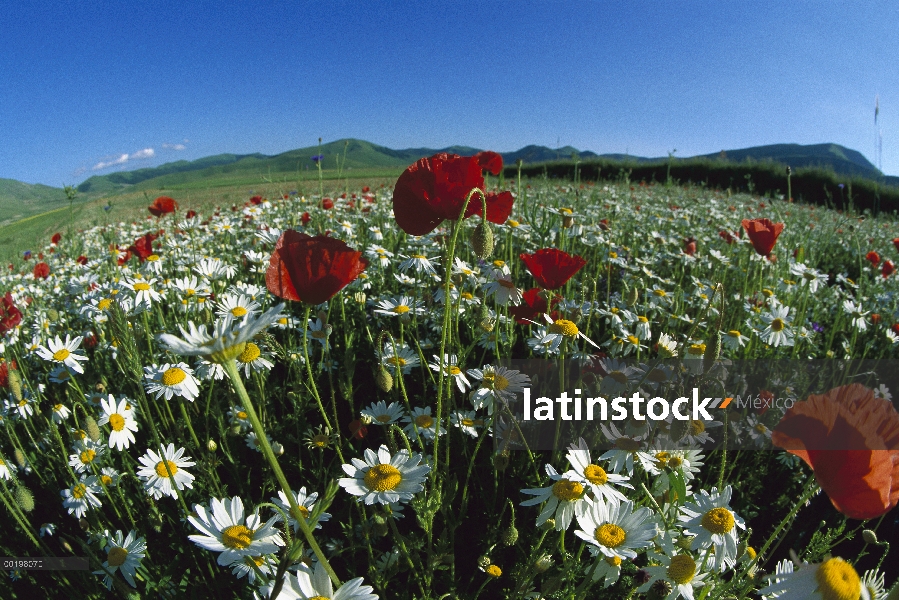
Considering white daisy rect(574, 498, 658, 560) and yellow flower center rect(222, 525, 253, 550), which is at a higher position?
yellow flower center rect(222, 525, 253, 550)

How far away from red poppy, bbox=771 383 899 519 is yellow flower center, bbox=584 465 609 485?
505 millimetres

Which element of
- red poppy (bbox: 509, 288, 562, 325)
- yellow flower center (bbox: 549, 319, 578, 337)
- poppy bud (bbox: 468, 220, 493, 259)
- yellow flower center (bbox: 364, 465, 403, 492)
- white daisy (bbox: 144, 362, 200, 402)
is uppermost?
poppy bud (bbox: 468, 220, 493, 259)

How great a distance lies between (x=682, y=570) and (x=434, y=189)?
1076 millimetres

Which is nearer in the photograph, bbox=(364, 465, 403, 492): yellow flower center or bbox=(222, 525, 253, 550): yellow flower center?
bbox=(222, 525, 253, 550): yellow flower center

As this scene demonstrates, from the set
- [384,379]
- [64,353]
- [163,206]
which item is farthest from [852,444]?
[163,206]

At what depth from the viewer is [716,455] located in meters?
2.01

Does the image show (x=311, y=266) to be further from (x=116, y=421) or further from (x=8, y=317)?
(x=8, y=317)

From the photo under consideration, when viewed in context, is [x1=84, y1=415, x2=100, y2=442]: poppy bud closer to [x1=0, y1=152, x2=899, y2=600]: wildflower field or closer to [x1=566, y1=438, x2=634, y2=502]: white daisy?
[x1=0, y1=152, x2=899, y2=600]: wildflower field

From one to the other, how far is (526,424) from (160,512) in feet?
4.52

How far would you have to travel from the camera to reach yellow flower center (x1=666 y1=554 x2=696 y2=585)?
1.09 meters

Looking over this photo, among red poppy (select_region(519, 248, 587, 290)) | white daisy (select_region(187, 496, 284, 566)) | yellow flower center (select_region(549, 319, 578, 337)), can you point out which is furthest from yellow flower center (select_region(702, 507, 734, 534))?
white daisy (select_region(187, 496, 284, 566))

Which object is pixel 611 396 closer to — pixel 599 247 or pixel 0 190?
pixel 599 247

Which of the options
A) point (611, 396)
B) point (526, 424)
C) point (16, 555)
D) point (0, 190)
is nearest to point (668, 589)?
point (611, 396)

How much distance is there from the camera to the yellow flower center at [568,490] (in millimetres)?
1142
